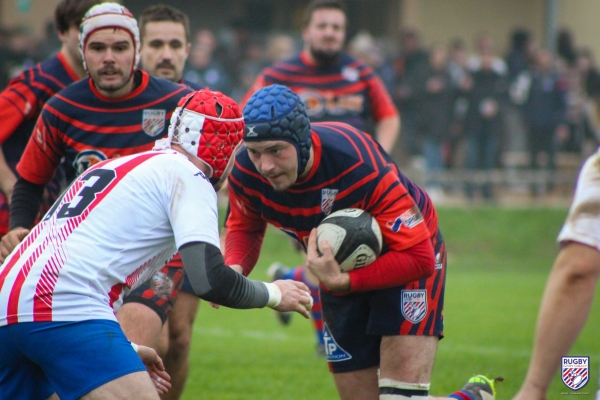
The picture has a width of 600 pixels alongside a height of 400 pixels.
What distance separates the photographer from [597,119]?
1638 centimetres

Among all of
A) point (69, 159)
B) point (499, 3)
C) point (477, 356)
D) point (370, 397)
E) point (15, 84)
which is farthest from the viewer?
point (499, 3)

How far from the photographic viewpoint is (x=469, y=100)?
608 inches

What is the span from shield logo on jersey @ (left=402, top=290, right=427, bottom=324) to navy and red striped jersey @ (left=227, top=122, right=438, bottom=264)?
284mm

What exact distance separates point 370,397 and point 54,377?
1.79 meters

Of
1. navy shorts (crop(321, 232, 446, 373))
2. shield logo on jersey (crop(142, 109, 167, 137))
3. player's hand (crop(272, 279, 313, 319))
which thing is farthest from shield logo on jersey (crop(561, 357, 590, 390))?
shield logo on jersey (crop(142, 109, 167, 137))

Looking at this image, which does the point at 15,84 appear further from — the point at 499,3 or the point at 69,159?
the point at 499,3

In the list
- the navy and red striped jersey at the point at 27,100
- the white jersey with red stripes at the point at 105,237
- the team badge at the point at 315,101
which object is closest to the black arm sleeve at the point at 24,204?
the navy and red striped jersey at the point at 27,100

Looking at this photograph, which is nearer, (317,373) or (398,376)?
(398,376)

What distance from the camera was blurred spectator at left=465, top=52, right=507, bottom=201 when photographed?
15281 mm

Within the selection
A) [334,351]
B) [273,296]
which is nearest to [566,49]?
[334,351]

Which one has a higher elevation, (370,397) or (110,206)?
(110,206)

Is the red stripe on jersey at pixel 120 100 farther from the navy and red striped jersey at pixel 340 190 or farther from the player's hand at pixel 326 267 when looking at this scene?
the player's hand at pixel 326 267

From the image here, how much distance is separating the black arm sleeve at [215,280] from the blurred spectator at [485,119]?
12.4 meters

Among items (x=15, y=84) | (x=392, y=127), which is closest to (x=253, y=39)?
(x=392, y=127)
